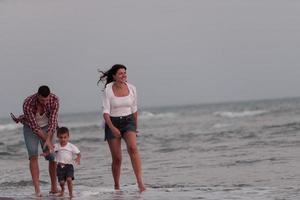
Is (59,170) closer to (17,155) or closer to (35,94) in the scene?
(35,94)

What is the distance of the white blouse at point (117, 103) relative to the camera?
9219 mm

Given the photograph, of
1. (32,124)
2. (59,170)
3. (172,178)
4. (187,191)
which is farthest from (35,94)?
(172,178)

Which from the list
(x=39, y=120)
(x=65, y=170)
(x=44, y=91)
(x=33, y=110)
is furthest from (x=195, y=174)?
(x=44, y=91)

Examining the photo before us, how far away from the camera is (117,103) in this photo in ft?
30.3

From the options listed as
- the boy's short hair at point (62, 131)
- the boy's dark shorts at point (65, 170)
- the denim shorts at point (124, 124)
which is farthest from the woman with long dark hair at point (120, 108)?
the boy's dark shorts at point (65, 170)

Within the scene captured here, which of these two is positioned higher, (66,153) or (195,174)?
(66,153)

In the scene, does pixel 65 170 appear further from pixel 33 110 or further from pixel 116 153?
pixel 33 110

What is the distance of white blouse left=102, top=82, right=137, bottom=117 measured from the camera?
9.22 m

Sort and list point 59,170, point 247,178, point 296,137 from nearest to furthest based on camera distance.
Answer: point 59,170
point 247,178
point 296,137

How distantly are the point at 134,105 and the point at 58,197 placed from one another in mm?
1517

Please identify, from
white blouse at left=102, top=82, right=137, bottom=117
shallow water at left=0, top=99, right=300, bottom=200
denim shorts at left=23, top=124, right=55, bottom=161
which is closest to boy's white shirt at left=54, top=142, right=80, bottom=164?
denim shorts at left=23, top=124, right=55, bottom=161

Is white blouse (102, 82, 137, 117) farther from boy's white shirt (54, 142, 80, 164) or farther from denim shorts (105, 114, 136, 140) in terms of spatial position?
boy's white shirt (54, 142, 80, 164)

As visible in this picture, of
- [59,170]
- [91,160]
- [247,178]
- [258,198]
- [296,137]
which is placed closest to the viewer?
[258,198]

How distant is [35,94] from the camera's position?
9367mm
